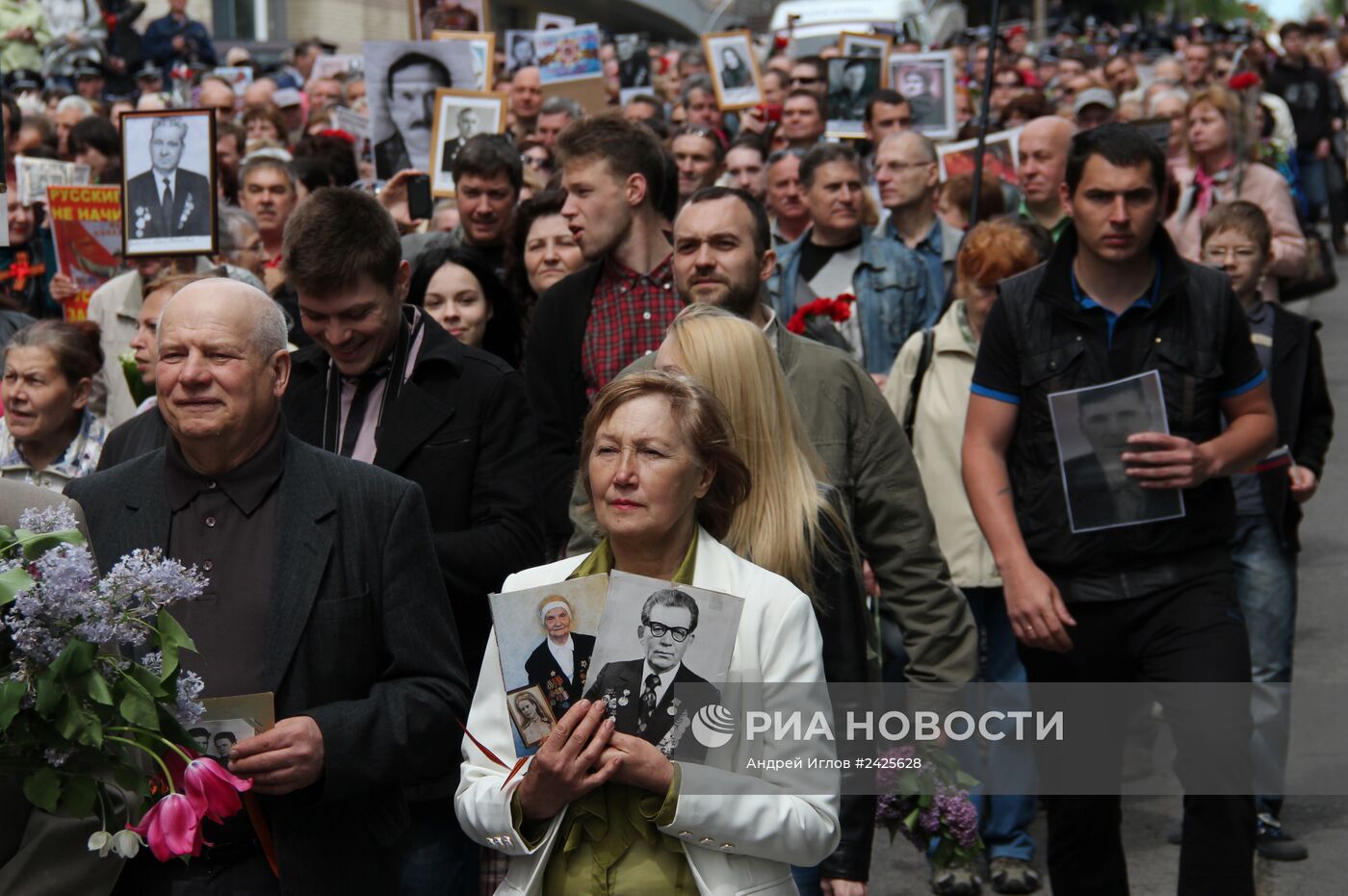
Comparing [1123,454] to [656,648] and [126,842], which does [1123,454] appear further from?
[126,842]

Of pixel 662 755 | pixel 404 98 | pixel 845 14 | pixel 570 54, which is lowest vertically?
pixel 662 755

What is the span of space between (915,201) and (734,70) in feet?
18.5

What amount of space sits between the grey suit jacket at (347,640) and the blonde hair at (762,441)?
671mm

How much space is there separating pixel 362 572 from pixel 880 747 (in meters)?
1.45

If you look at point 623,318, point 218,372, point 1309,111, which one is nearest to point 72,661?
point 218,372

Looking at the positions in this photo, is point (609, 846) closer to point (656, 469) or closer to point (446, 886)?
point (656, 469)

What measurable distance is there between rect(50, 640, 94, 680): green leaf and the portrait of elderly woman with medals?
2.52ft

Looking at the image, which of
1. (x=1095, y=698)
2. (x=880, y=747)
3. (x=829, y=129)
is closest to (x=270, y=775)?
(x=880, y=747)

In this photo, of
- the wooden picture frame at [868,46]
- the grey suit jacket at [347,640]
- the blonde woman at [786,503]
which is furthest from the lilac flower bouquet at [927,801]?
the wooden picture frame at [868,46]

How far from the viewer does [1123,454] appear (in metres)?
5.02

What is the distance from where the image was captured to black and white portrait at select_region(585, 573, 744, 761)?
130 inches

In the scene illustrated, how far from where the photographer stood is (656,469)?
3676mm

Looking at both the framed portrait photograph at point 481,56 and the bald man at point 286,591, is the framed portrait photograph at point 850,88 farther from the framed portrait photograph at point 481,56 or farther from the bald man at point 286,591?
the bald man at point 286,591

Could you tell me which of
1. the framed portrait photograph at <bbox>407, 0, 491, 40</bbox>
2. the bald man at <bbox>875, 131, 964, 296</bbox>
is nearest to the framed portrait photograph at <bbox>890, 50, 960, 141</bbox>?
the framed portrait photograph at <bbox>407, 0, 491, 40</bbox>
